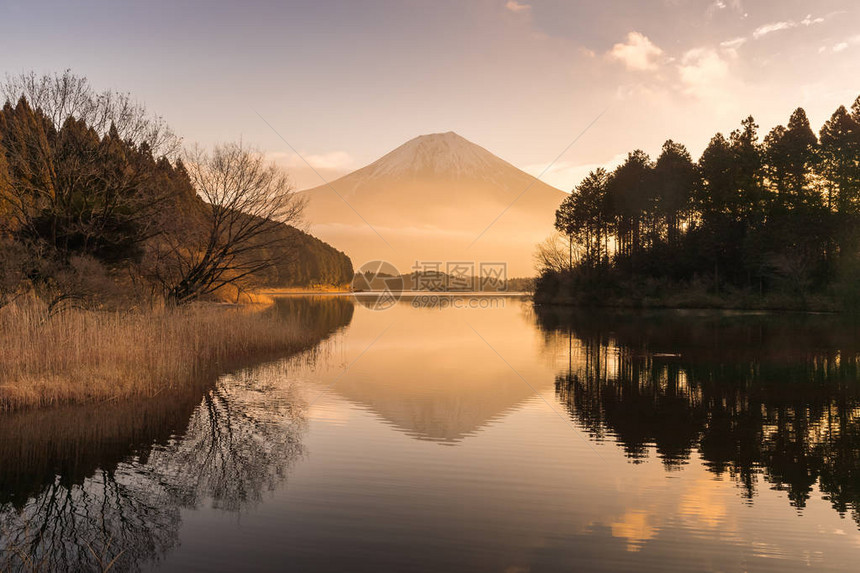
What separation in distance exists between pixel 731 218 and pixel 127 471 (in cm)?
7402

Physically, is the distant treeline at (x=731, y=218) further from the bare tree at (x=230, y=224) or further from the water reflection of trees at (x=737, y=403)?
the bare tree at (x=230, y=224)

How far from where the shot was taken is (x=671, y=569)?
6.98 meters

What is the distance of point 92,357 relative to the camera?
17.1m

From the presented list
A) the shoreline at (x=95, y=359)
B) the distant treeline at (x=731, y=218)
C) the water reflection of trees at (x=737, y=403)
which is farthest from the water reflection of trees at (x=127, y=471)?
the distant treeline at (x=731, y=218)

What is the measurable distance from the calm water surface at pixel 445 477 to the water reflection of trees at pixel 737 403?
9cm

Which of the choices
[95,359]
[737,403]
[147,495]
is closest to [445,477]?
[147,495]

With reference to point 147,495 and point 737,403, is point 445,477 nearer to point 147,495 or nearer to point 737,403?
point 147,495

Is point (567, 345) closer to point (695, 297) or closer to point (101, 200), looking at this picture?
point (101, 200)

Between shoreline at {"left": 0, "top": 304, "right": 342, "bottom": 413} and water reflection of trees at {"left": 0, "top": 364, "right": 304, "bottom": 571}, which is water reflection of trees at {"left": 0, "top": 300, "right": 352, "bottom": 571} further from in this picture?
shoreline at {"left": 0, "top": 304, "right": 342, "bottom": 413}

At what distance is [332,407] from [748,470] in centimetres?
1033

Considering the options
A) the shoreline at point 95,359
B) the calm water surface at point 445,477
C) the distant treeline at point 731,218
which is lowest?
the calm water surface at point 445,477

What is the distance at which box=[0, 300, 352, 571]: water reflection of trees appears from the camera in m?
7.83

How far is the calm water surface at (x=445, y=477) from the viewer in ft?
24.7

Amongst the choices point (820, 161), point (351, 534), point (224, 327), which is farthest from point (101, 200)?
point (820, 161)
